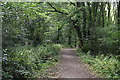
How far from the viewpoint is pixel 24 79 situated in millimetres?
5750

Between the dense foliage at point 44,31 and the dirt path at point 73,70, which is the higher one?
the dense foliage at point 44,31

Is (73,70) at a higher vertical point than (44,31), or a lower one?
lower

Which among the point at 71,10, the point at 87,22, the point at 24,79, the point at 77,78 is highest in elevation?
the point at 71,10

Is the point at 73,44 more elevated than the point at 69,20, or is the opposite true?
the point at 69,20

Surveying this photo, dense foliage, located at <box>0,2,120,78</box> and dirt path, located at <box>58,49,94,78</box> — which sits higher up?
dense foliage, located at <box>0,2,120,78</box>

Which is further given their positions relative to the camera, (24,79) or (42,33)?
(42,33)

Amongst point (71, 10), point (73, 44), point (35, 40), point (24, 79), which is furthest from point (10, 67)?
point (73, 44)

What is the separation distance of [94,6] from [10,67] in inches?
595

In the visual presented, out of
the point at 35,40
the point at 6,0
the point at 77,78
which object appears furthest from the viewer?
the point at 35,40

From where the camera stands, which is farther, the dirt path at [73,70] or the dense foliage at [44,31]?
the dirt path at [73,70]

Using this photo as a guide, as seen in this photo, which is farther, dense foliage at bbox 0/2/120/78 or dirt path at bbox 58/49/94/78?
dirt path at bbox 58/49/94/78

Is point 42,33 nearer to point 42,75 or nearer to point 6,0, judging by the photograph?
point 42,75

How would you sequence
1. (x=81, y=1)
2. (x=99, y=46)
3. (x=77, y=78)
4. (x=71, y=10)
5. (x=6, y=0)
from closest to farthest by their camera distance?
(x=6, y=0)
(x=77, y=78)
(x=99, y=46)
(x=71, y=10)
(x=81, y=1)

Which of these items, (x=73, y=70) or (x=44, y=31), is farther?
(x=44, y=31)
